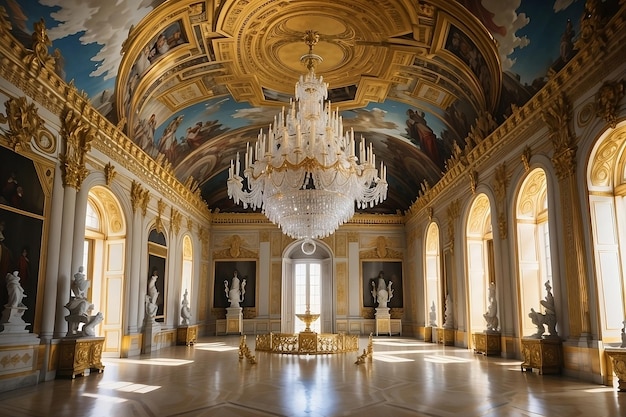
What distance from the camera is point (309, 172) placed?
10398mm

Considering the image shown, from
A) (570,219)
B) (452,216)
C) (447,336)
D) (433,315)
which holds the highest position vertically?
(452,216)

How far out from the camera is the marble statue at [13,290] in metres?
7.75

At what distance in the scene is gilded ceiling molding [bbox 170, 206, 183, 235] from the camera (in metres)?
16.1

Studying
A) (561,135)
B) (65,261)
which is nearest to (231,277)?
(65,261)

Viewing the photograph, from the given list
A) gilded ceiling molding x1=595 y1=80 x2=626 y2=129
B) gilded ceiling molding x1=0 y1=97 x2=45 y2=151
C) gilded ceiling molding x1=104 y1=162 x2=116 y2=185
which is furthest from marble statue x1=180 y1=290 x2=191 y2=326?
gilded ceiling molding x1=595 y1=80 x2=626 y2=129

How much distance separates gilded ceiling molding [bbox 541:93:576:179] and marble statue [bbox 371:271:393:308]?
1271 centimetres

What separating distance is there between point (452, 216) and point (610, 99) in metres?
7.87

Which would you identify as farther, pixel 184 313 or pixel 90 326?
pixel 184 313

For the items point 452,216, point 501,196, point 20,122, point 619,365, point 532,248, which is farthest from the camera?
point 452,216

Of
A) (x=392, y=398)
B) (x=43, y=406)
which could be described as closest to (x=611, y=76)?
(x=392, y=398)

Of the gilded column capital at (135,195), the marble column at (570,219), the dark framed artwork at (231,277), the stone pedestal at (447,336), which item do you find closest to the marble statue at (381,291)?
the dark framed artwork at (231,277)

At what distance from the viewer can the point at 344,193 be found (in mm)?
10953

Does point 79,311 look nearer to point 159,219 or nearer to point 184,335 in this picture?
point 159,219

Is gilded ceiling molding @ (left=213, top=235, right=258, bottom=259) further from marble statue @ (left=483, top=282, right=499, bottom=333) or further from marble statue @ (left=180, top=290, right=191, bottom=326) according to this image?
marble statue @ (left=483, top=282, right=499, bottom=333)
